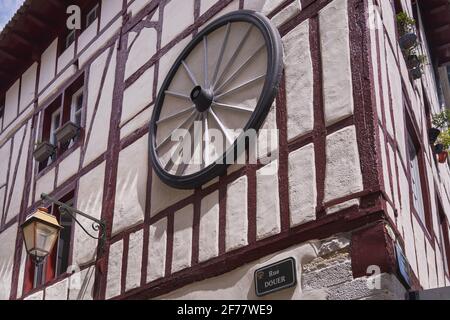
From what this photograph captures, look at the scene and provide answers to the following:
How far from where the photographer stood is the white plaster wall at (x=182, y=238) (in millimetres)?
6289

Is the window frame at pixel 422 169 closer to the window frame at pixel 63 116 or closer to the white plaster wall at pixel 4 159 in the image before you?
the window frame at pixel 63 116

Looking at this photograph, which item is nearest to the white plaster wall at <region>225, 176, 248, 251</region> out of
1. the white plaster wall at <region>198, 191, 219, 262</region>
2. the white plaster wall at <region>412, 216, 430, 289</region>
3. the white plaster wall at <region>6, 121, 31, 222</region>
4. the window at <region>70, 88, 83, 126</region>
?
the white plaster wall at <region>198, 191, 219, 262</region>

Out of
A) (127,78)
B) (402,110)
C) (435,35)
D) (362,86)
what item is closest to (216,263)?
(362,86)

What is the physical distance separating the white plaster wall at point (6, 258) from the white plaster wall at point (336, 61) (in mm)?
5172

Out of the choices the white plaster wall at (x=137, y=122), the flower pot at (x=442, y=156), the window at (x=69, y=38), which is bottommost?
the white plaster wall at (x=137, y=122)

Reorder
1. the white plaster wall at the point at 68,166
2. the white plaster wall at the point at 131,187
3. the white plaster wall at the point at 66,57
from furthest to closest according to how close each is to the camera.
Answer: the white plaster wall at the point at 66,57 < the white plaster wall at the point at 68,166 < the white plaster wall at the point at 131,187

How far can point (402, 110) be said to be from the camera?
22.1 ft

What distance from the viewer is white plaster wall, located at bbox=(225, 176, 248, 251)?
5.84 metres

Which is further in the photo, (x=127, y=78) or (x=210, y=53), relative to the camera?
(x=127, y=78)

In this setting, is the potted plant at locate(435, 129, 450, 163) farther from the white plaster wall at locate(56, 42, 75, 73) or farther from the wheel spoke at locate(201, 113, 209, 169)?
the white plaster wall at locate(56, 42, 75, 73)

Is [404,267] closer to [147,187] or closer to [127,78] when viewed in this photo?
[147,187]

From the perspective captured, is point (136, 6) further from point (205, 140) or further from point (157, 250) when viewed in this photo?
point (157, 250)

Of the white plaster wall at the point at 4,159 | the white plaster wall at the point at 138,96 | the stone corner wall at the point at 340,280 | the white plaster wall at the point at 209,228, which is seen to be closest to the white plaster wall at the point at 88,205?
the white plaster wall at the point at 138,96
